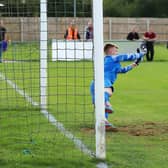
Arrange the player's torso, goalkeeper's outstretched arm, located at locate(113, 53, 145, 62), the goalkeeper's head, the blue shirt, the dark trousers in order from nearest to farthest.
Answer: goalkeeper's outstretched arm, located at locate(113, 53, 145, 62)
the blue shirt
the goalkeeper's head
the player's torso
the dark trousers

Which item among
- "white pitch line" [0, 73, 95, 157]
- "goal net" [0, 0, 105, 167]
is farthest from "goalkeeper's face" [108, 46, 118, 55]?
"white pitch line" [0, 73, 95, 157]

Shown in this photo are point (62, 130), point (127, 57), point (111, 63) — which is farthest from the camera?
point (111, 63)

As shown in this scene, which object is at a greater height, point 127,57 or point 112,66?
point 127,57

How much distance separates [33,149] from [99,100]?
56.8 inches

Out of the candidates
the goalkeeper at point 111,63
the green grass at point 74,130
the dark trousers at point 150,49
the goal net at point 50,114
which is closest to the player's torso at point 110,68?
the goalkeeper at point 111,63

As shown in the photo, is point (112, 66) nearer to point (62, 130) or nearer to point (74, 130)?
point (74, 130)

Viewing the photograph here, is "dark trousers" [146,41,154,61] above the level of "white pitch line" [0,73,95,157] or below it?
above

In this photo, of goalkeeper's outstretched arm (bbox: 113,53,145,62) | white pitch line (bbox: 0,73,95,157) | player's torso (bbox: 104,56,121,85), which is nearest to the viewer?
white pitch line (bbox: 0,73,95,157)

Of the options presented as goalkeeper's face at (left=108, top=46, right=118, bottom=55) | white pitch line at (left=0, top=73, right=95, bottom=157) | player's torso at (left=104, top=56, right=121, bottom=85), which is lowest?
white pitch line at (left=0, top=73, right=95, bottom=157)

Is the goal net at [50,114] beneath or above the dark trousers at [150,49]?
A: beneath

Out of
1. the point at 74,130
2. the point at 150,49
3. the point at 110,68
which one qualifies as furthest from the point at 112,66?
the point at 150,49

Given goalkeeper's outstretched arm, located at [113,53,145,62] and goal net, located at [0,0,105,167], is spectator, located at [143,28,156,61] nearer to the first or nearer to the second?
goal net, located at [0,0,105,167]

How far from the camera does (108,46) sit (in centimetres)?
1219

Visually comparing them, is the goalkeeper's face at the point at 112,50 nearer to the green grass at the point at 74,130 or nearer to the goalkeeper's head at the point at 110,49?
the goalkeeper's head at the point at 110,49
